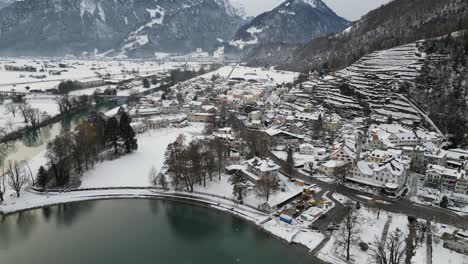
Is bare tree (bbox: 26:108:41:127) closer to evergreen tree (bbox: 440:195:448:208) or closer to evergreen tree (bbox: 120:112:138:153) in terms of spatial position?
evergreen tree (bbox: 120:112:138:153)

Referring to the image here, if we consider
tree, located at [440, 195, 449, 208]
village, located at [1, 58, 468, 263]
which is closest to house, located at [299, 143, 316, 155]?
village, located at [1, 58, 468, 263]

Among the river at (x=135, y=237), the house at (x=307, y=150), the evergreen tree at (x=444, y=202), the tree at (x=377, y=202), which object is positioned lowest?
the river at (x=135, y=237)

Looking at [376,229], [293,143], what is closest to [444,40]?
[293,143]

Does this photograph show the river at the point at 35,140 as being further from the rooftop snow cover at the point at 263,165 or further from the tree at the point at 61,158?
the rooftop snow cover at the point at 263,165

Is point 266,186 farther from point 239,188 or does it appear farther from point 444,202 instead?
point 444,202

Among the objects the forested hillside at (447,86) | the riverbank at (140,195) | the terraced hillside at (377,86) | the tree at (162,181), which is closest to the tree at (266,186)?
the riverbank at (140,195)

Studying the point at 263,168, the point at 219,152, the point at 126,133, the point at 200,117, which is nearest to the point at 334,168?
the point at 263,168
